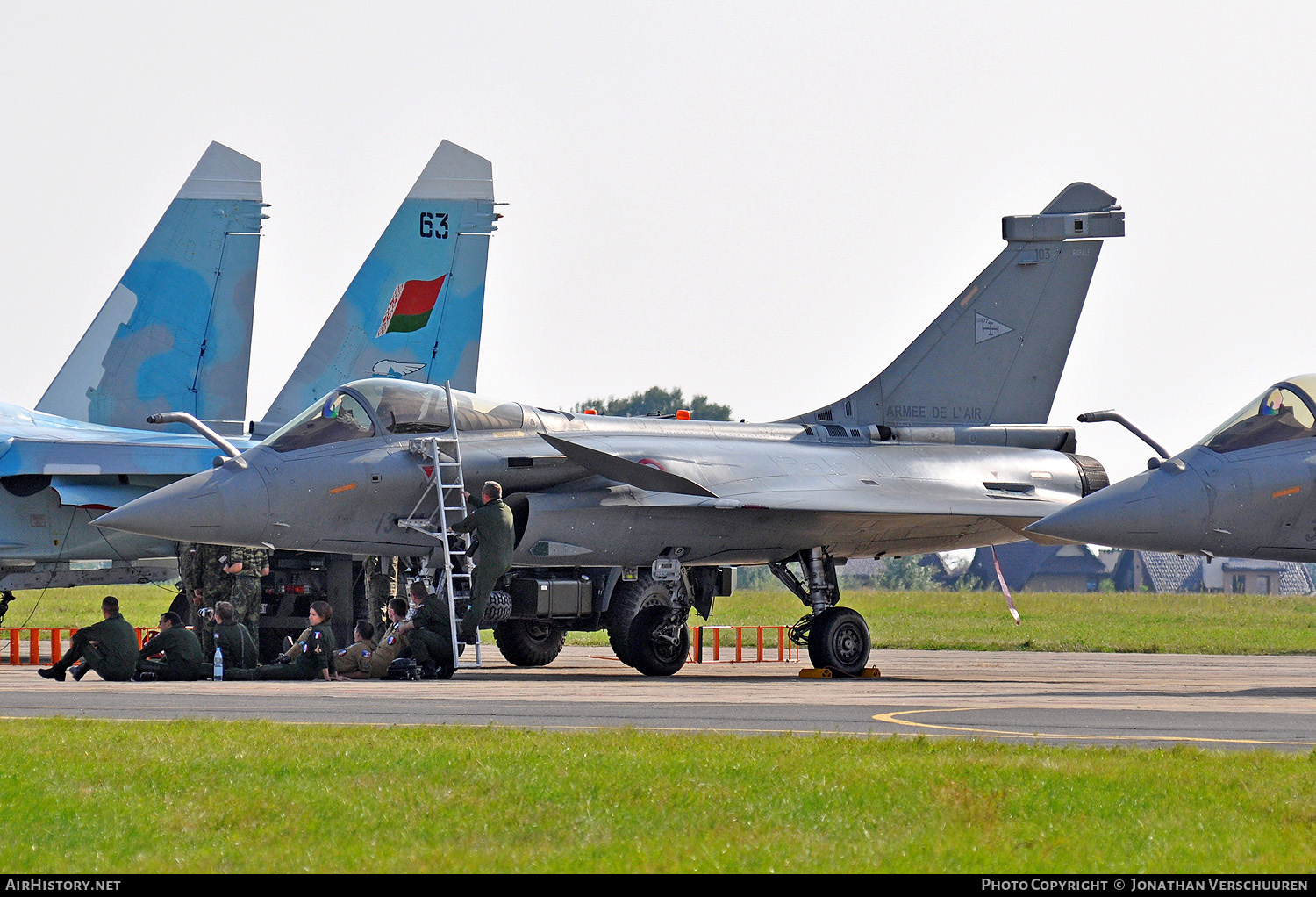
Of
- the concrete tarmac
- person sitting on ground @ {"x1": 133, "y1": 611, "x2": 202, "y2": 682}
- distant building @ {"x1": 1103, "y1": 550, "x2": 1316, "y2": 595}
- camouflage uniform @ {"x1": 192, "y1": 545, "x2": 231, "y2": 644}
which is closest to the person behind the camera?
the concrete tarmac

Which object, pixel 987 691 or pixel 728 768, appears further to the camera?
pixel 987 691

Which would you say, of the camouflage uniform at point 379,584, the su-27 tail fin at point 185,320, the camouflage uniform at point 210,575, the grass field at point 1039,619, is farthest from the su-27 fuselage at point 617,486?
the su-27 tail fin at point 185,320

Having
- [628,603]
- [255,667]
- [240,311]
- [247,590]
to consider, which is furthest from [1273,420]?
[240,311]

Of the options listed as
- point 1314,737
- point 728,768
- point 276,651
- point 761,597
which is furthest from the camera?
point 761,597

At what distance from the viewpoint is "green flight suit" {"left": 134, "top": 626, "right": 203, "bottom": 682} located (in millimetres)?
14242

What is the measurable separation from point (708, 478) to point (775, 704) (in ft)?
18.1

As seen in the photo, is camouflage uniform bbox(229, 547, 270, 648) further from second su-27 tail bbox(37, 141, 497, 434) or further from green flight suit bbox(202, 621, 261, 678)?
second su-27 tail bbox(37, 141, 497, 434)

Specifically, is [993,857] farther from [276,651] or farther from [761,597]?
[761,597]

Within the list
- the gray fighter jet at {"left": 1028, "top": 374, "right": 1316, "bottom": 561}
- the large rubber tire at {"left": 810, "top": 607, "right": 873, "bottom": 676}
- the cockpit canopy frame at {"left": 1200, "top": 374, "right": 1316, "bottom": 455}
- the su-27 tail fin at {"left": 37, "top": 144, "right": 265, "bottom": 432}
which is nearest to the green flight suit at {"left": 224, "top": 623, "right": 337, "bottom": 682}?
the large rubber tire at {"left": 810, "top": 607, "right": 873, "bottom": 676}

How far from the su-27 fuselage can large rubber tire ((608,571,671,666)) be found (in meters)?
0.38

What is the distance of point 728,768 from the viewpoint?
288 inches

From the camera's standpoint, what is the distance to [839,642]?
57.7 feet

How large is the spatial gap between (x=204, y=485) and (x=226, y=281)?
11.6m
